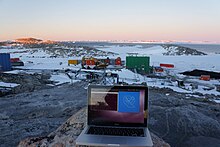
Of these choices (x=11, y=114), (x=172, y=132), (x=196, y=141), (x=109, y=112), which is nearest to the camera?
(x=109, y=112)

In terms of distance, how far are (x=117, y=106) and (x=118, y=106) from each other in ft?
0.04

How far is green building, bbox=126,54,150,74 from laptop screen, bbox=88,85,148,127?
79.3 ft

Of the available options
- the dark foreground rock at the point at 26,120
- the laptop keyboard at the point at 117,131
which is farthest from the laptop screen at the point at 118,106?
the dark foreground rock at the point at 26,120

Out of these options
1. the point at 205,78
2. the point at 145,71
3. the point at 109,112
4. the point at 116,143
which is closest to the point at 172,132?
the point at 109,112

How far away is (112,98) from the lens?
119 inches

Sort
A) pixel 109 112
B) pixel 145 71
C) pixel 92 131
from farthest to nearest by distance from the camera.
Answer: pixel 145 71 < pixel 109 112 < pixel 92 131

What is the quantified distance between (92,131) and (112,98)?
52 cm

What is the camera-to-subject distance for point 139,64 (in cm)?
2755

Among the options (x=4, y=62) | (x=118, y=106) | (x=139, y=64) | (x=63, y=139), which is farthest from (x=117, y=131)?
(x=4, y=62)

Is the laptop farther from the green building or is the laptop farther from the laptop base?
the green building

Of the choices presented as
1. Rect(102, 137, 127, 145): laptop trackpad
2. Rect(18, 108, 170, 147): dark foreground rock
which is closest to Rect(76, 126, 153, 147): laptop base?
Rect(102, 137, 127, 145): laptop trackpad

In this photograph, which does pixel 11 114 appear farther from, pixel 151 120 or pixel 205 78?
pixel 205 78

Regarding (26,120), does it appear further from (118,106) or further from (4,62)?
(4,62)

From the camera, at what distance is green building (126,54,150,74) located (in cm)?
2712
